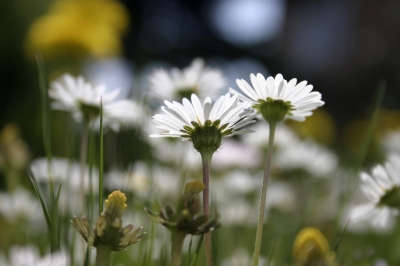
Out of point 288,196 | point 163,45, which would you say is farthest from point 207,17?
point 288,196

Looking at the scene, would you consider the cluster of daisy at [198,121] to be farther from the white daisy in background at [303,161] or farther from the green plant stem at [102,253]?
the white daisy in background at [303,161]

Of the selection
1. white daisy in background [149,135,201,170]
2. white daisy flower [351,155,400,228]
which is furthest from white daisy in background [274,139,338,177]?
white daisy flower [351,155,400,228]

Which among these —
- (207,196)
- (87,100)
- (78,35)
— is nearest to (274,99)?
(207,196)

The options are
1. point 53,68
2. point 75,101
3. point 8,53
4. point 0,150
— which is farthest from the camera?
point 8,53

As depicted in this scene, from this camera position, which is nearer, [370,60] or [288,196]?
[288,196]

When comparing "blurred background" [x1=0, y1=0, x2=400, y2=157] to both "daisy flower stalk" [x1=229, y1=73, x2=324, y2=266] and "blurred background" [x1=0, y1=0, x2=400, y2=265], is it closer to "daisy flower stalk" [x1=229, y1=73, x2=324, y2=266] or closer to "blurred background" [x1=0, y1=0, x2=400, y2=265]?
"blurred background" [x1=0, y1=0, x2=400, y2=265]

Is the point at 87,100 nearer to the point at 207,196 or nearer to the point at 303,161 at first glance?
the point at 207,196

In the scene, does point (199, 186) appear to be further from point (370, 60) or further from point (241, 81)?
point (370, 60)
